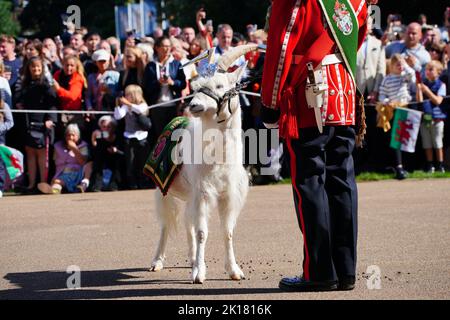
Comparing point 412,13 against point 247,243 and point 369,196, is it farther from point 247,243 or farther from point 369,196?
point 247,243

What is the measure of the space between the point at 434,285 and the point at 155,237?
3.51 m

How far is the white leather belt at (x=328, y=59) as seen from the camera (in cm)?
634

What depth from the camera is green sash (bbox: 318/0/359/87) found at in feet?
20.6

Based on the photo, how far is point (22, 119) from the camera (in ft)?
46.1

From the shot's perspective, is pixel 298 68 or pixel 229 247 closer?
pixel 298 68

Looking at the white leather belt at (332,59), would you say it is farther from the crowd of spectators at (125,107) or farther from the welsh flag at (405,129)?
the welsh flag at (405,129)

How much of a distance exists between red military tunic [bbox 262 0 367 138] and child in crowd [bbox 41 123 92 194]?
7.87m

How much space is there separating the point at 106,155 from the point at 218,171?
6.87 meters

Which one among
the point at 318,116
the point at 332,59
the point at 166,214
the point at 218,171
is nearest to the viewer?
the point at 318,116

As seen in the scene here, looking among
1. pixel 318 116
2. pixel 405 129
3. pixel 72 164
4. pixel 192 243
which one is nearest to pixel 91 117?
pixel 72 164

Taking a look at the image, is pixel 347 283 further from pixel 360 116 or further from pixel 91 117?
pixel 91 117

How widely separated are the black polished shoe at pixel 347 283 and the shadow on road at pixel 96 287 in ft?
1.52

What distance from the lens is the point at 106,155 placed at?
13.9 metres
